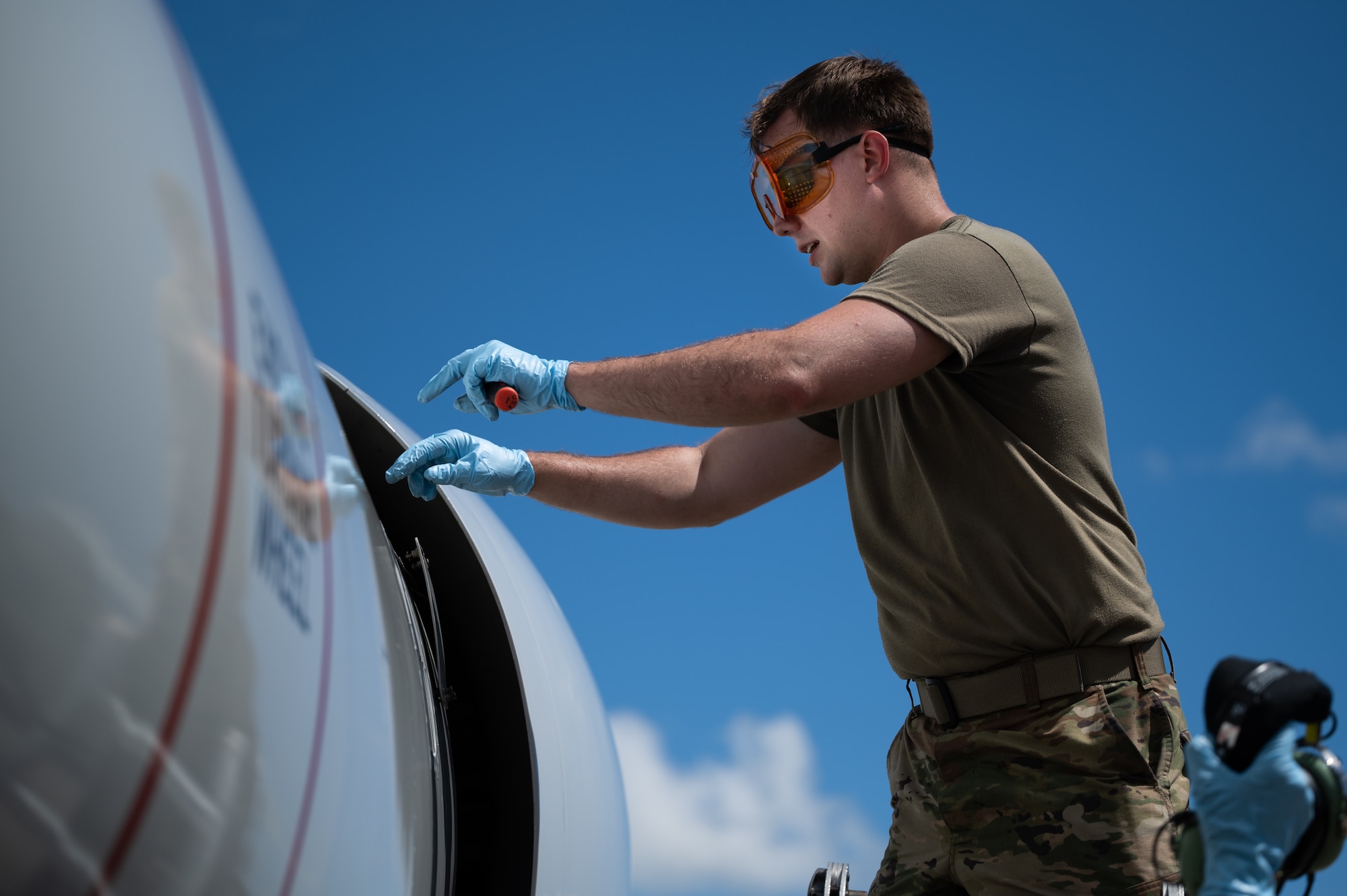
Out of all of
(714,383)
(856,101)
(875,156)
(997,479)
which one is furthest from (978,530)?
(856,101)

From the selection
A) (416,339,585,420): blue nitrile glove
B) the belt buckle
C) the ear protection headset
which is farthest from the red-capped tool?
the ear protection headset

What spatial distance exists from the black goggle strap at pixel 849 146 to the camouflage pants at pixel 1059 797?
1.51 meters

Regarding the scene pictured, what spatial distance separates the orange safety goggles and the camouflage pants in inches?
57.3

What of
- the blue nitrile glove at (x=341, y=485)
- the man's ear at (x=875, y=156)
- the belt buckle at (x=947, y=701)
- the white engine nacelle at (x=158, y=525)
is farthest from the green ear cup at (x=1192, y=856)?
the man's ear at (x=875, y=156)

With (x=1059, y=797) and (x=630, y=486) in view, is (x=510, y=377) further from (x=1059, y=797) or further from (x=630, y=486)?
(x=1059, y=797)

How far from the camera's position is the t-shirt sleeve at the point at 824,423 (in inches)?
121

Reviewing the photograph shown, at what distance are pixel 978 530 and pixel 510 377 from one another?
1.17 m

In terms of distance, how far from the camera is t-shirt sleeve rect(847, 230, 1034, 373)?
7.14 ft

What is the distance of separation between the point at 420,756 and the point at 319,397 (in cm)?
60

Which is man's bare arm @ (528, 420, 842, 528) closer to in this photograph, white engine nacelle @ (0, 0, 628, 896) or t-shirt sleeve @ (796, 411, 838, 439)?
t-shirt sleeve @ (796, 411, 838, 439)

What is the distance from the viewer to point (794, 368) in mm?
2102

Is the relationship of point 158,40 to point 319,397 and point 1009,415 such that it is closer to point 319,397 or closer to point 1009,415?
point 319,397

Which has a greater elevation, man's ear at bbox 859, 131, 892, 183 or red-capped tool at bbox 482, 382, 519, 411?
man's ear at bbox 859, 131, 892, 183

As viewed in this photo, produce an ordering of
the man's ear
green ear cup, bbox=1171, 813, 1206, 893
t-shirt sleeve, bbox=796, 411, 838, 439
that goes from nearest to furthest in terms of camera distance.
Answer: green ear cup, bbox=1171, 813, 1206, 893
the man's ear
t-shirt sleeve, bbox=796, 411, 838, 439
